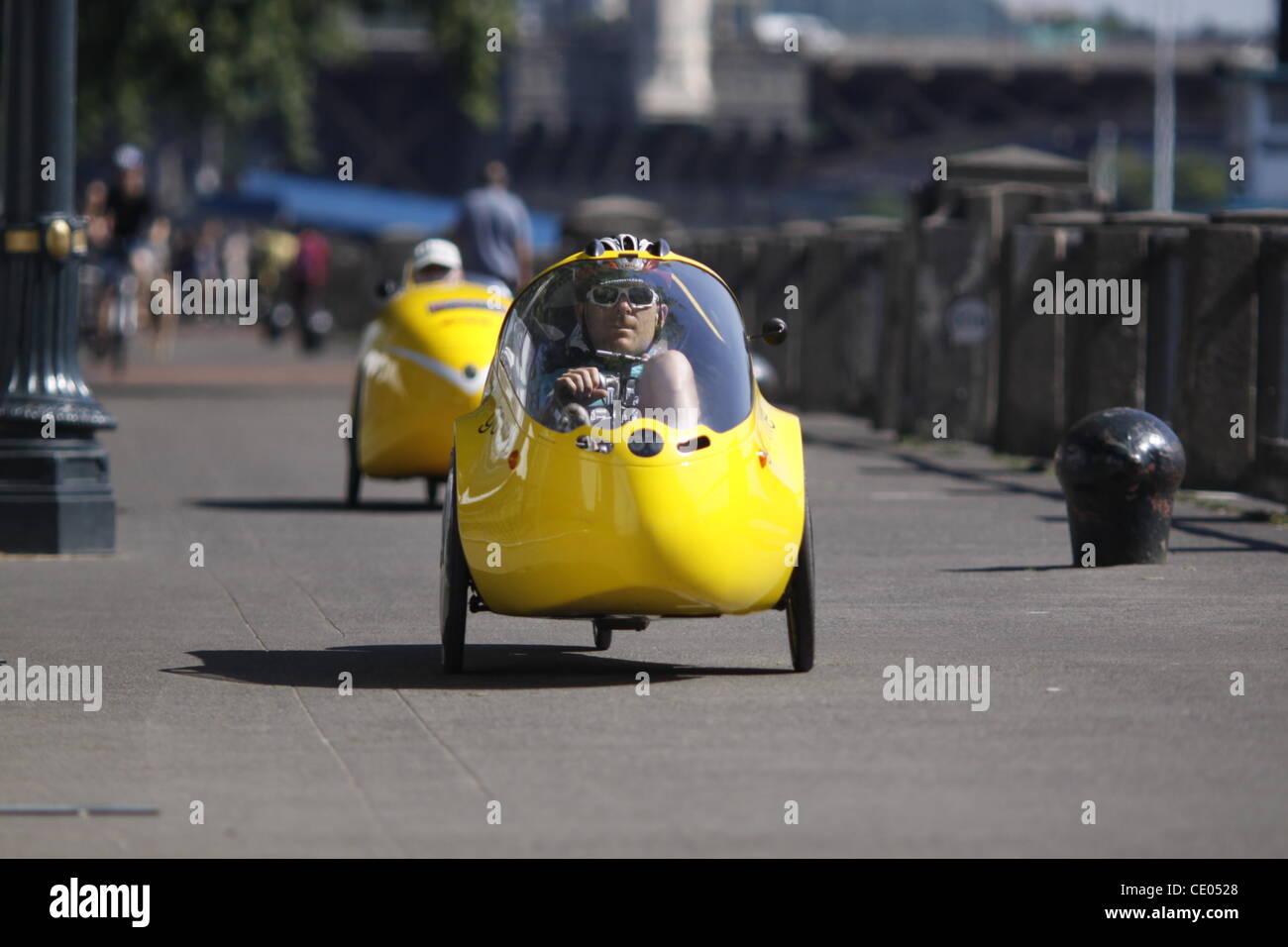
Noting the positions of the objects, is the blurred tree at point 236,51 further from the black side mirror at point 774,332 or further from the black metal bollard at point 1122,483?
the black side mirror at point 774,332

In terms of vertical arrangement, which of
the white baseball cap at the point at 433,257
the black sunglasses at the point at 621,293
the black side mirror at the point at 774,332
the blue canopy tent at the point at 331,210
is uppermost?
the blue canopy tent at the point at 331,210

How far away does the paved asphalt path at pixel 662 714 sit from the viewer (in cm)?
634

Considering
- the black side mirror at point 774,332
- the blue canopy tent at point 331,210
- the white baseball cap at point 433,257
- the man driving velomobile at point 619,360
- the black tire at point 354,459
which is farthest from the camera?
the blue canopy tent at point 331,210

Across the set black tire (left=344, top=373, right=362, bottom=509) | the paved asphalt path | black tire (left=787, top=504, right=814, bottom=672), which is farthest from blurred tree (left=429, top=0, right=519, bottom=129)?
black tire (left=787, top=504, right=814, bottom=672)

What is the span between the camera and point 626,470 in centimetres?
847

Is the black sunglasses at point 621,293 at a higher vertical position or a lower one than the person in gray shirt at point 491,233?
lower

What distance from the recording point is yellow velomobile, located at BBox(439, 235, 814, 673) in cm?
847

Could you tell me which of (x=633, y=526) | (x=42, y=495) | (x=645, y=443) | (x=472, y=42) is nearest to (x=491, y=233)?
(x=42, y=495)

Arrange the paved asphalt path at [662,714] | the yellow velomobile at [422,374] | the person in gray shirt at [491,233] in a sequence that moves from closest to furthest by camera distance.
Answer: the paved asphalt path at [662,714], the yellow velomobile at [422,374], the person in gray shirt at [491,233]

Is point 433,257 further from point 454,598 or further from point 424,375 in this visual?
point 454,598

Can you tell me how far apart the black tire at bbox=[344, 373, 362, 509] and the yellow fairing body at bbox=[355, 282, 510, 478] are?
0.09m

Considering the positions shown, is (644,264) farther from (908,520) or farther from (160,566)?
(908,520)

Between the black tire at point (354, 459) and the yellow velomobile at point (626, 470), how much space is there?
5.98 metres

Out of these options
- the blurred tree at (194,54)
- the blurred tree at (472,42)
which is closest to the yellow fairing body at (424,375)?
the blurred tree at (194,54)
